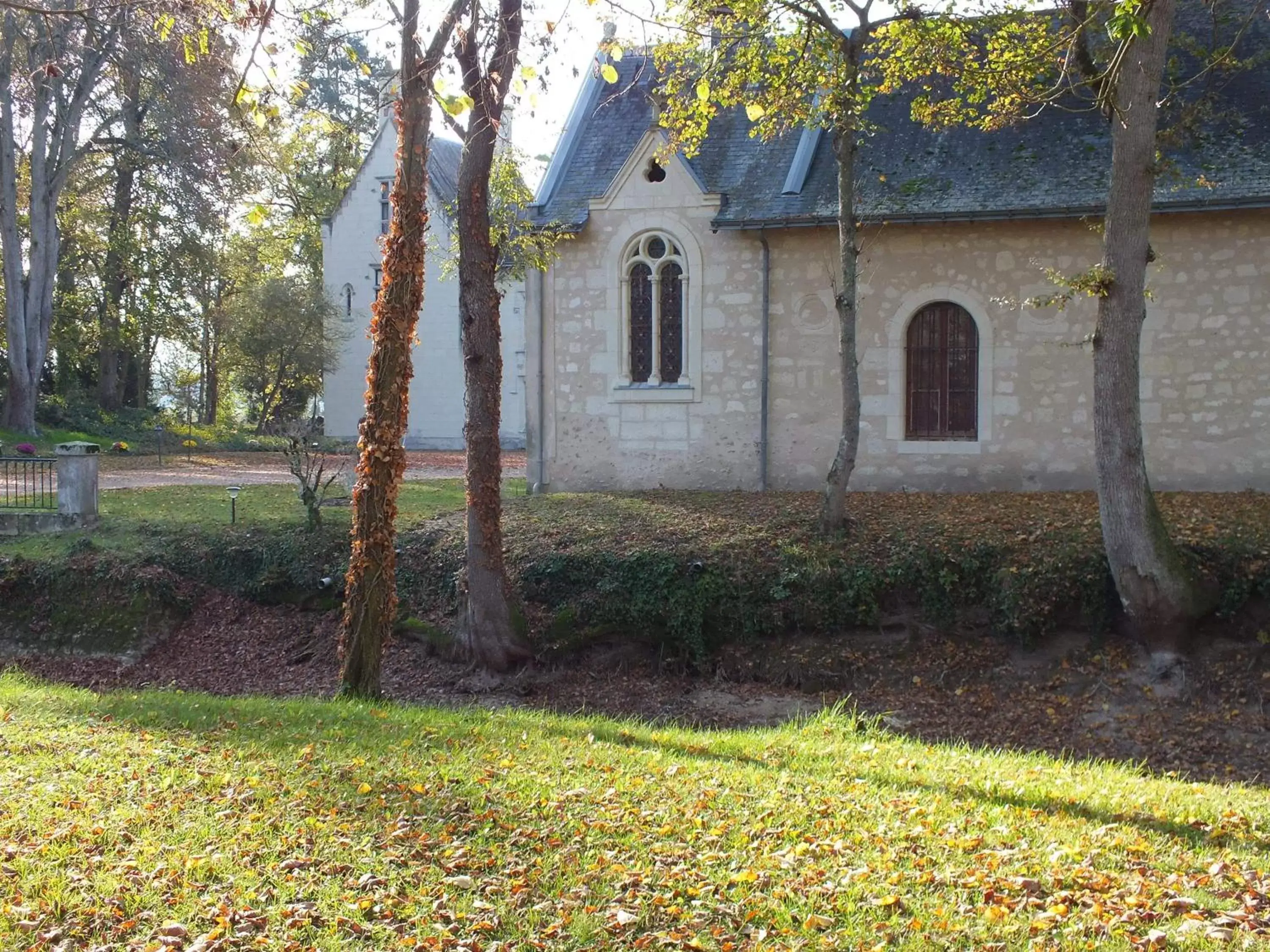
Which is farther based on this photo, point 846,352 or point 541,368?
point 541,368

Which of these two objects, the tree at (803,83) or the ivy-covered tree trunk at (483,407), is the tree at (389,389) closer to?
the ivy-covered tree trunk at (483,407)

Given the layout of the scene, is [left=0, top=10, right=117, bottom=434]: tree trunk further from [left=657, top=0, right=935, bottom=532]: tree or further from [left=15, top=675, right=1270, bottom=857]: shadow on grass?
[left=15, top=675, right=1270, bottom=857]: shadow on grass

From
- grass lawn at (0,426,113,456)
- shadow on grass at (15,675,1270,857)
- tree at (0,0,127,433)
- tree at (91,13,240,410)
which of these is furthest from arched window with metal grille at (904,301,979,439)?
tree at (0,0,127,433)

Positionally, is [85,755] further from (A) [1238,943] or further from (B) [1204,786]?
(B) [1204,786]

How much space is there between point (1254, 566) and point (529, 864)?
8929mm

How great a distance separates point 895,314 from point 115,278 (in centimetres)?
2804

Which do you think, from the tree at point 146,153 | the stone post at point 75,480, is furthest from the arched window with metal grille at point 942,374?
the tree at point 146,153

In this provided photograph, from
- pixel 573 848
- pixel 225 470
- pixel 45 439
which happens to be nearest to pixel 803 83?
pixel 573 848

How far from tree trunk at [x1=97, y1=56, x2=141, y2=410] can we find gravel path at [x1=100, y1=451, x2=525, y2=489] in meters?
7.19

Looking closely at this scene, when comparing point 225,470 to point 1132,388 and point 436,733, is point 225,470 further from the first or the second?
point 1132,388

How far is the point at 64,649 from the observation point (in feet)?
42.3

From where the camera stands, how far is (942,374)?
1612 cm

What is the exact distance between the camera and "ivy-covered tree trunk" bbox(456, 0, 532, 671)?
1065cm

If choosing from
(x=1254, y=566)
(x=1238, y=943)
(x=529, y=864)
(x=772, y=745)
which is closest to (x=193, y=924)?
(x=529, y=864)
